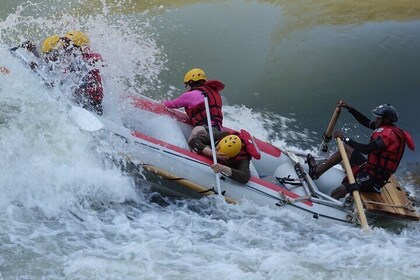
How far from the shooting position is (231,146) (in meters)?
6.82

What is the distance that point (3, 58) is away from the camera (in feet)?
24.5

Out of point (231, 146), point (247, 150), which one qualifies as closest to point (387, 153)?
point (247, 150)

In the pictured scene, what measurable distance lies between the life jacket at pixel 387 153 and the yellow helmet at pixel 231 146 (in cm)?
178

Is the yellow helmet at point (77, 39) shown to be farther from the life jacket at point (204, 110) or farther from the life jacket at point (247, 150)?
the life jacket at point (247, 150)

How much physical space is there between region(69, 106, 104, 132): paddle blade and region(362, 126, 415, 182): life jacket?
11.6ft

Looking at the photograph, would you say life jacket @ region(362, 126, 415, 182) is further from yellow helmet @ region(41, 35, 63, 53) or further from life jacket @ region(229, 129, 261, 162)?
yellow helmet @ region(41, 35, 63, 53)

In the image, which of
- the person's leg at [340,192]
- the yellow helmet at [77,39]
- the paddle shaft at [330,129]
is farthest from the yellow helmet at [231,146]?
the yellow helmet at [77,39]

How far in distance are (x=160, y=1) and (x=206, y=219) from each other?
9581 millimetres

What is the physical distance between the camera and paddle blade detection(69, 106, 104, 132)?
653cm

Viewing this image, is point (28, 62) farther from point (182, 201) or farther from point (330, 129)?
point (330, 129)

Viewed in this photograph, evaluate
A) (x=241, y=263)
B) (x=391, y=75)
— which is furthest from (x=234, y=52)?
(x=241, y=263)

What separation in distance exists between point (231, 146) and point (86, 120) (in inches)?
71.2

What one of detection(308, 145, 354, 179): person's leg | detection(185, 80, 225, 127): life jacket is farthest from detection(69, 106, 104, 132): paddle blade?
detection(308, 145, 354, 179): person's leg

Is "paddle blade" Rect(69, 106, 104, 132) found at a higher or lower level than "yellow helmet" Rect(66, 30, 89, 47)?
lower
